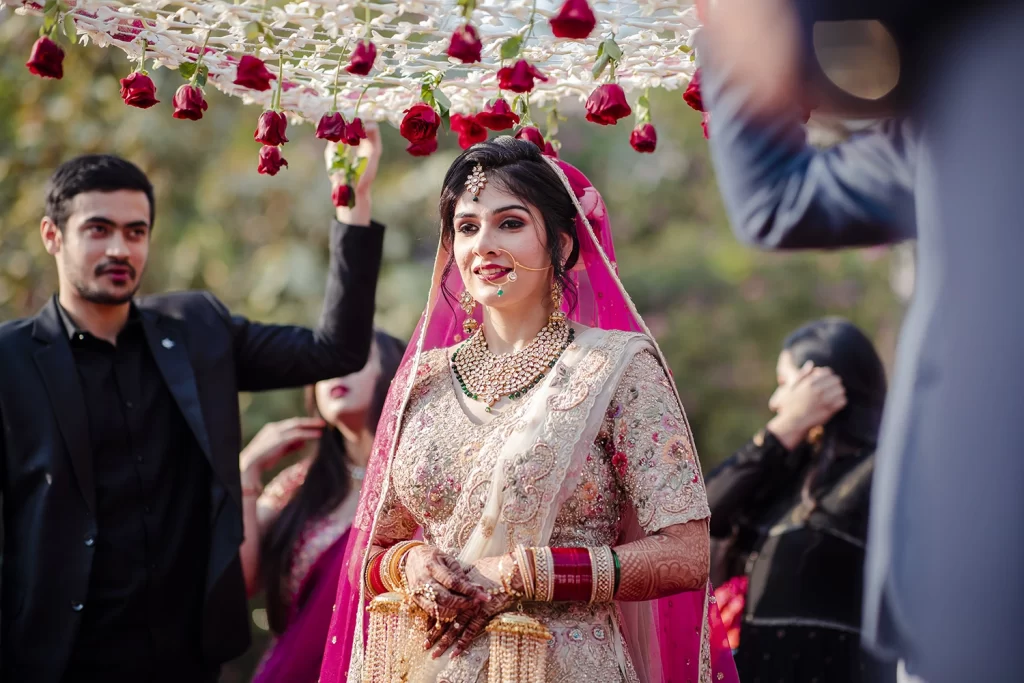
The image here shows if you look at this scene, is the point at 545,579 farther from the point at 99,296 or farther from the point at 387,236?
the point at 387,236

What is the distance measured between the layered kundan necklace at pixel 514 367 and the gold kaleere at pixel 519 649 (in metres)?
0.52

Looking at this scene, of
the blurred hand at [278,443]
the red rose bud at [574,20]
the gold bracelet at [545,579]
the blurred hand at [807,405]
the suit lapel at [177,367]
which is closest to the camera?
the red rose bud at [574,20]

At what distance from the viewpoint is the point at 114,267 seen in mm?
3732

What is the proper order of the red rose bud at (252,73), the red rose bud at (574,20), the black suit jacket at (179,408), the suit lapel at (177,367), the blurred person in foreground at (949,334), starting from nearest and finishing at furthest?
1. the blurred person in foreground at (949,334)
2. the red rose bud at (574,20)
3. the red rose bud at (252,73)
4. the black suit jacket at (179,408)
5. the suit lapel at (177,367)

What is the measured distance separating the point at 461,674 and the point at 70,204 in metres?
2.25

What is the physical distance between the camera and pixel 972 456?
141 centimetres

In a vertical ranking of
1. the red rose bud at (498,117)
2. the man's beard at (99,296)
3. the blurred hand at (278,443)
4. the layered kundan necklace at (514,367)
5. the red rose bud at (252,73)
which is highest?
the red rose bud at (252,73)

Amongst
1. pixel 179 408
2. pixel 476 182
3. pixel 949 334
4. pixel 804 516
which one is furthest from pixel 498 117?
pixel 804 516

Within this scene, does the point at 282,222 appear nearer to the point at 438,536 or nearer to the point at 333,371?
the point at 333,371

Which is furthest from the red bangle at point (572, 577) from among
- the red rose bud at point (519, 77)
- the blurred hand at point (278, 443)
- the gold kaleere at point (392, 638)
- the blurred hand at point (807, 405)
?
the blurred hand at point (278, 443)

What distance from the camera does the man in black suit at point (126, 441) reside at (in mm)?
3443

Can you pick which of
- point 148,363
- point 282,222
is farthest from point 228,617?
point 282,222

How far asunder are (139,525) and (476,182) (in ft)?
5.49

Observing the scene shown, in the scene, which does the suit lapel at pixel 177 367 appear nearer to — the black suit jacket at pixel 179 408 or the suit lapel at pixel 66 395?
the black suit jacket at pixel 179 408
